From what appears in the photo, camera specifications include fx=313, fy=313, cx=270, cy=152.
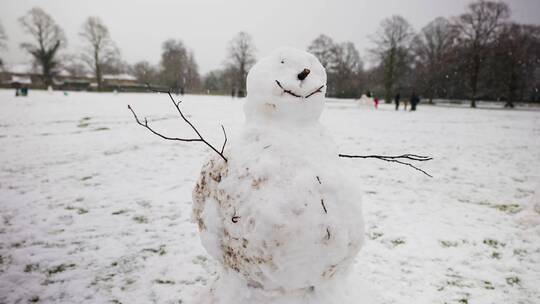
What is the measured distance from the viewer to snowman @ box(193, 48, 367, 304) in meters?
1.66

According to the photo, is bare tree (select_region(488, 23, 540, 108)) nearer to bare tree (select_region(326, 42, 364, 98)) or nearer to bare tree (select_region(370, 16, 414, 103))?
bare tree (select_region(370, 16, 414, 103))

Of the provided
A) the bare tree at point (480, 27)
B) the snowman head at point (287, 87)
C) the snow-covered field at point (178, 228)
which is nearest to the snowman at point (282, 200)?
the snowman head at point (287, 87)

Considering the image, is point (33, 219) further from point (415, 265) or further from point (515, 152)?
point (515, 152)

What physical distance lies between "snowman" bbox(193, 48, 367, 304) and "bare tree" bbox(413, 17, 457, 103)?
4366cm

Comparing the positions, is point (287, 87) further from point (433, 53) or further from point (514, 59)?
point (433, 53)

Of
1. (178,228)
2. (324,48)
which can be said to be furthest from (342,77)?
(178,228)

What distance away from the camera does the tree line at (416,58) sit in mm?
36000

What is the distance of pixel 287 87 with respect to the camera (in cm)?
181

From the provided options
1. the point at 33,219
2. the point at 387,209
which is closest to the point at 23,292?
the point at 33,219

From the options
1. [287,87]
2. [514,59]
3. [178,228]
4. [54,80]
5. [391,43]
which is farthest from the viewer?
[54,80]

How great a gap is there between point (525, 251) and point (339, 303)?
3906mm

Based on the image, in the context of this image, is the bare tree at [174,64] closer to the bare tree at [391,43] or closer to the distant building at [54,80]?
the distant building at [54,80]

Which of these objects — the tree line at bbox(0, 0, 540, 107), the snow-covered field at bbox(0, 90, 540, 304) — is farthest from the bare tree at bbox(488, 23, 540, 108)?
the snow-covered field at bbox(0, 90, 540, 304)

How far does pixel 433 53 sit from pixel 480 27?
16.6m
